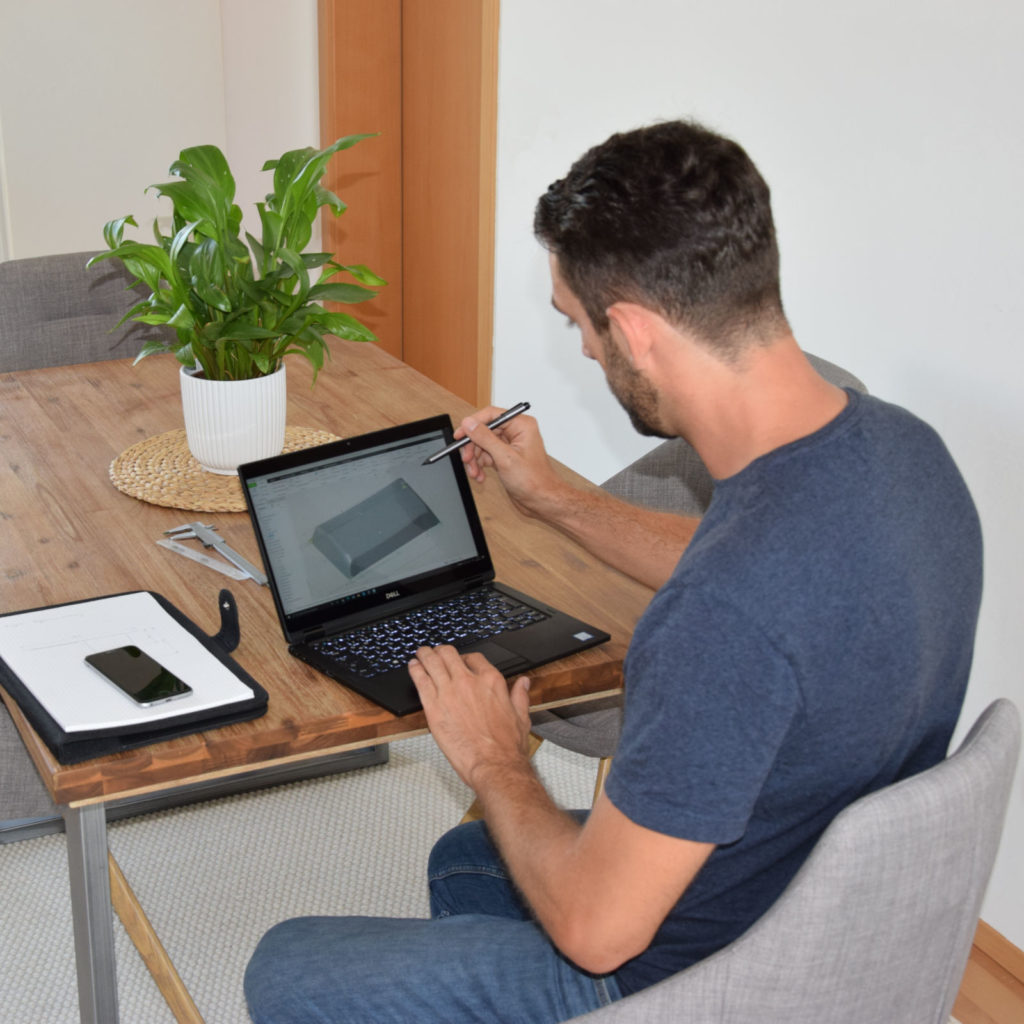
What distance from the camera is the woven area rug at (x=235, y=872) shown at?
6.47ft

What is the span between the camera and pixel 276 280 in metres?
1.78

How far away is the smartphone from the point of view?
1.29 m

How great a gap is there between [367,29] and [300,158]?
231cm

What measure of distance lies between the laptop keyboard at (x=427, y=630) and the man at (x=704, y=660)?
73 mm

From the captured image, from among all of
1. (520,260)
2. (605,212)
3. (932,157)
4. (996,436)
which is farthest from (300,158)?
(520,260)

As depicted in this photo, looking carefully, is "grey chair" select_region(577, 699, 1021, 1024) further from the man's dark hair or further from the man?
the man's dark hair

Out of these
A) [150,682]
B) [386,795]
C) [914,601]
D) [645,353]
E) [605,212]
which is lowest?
[386,795]

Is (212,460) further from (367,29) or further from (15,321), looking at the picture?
(367,29)

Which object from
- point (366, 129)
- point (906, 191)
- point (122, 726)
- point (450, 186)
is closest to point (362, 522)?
point (122, 726)

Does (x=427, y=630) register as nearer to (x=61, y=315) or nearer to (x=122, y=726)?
(x=122, y=726)

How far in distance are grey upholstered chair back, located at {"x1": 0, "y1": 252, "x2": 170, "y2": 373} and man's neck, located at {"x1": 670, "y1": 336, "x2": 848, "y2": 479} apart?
66.7 inches

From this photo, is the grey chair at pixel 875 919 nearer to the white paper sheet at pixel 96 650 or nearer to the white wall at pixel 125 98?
the white paper sheet at pixel 96 650

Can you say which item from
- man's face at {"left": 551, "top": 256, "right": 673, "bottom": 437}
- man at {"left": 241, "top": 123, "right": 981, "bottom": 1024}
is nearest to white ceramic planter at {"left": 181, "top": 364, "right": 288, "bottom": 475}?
man at {"left": 241, "top": 123, "right": 981, "bottom": 1024}

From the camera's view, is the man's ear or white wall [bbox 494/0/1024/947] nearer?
the man's ear
